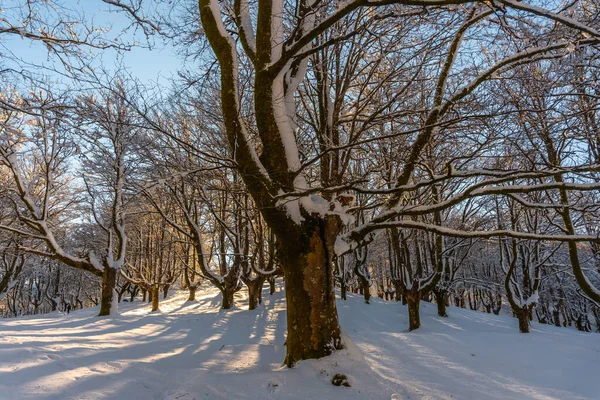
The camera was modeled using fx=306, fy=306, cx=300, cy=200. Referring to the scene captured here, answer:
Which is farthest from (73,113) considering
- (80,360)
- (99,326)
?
(99,326)

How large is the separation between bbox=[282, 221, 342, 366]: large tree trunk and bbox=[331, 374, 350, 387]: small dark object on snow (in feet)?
1.05

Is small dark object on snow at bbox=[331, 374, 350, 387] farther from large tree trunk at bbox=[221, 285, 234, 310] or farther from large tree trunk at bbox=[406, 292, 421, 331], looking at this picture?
large tree trunk at bbox=[221, 285, 234, 310]

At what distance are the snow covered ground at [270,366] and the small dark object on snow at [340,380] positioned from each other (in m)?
0.06


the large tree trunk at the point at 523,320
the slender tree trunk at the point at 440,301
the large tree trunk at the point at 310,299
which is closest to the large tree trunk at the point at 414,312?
the slender tree trunk at the point at 440,301

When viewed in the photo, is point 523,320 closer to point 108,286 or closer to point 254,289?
point 254,289

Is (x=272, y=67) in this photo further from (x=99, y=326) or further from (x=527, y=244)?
(x=527, y=244)

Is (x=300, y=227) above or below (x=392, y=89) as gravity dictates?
below

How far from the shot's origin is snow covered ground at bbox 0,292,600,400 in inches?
118

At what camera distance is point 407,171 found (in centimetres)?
441

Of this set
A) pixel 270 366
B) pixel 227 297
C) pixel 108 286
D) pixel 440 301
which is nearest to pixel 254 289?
pixel 227 297

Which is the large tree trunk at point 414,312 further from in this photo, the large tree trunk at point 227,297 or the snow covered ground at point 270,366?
the large tree trunk at point 227,297

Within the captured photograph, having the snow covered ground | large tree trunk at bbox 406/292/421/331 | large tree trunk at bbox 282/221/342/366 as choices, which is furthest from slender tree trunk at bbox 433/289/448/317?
large tree trunk at bbox 282/221/342/366

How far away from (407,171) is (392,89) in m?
2.30

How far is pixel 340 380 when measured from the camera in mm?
3242
